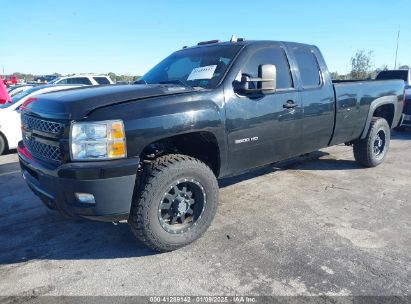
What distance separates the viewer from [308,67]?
474 cm

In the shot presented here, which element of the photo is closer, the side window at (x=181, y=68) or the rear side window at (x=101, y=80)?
the side window at (x=181, y=68)

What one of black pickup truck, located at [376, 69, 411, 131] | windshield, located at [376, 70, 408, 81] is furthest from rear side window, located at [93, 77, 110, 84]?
windshield, located at [376, 70, 408, 81]

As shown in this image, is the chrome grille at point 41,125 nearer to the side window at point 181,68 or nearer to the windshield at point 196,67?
the windshield at point 196,67

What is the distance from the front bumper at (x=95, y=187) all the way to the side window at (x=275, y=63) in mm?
1813

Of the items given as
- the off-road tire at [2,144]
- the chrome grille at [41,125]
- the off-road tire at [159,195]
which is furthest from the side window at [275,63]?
the off-road tire at [2,144]

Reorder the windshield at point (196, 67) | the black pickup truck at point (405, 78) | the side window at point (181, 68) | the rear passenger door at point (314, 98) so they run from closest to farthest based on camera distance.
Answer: the windshield at point (196, 67) < the side window at point (181, 68) < the rear passenger door at point (314, 98) < the black pickup truck at point (405, 78)

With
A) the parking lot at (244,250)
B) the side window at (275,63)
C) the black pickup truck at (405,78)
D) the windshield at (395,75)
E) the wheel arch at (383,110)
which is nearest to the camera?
the parking lot at (244,250)

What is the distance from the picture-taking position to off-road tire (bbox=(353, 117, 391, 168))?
231 inches

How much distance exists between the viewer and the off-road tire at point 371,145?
5.86 metres

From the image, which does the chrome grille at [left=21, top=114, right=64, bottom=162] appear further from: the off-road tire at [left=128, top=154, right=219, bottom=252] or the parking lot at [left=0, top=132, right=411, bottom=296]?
the parking lot at [left=0, top=132, right=411, bottom=296]

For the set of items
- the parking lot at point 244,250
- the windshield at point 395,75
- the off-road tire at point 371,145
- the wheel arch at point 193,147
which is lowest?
the parking lot at point 244,250

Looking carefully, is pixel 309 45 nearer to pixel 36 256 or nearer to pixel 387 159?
pixel 387 159

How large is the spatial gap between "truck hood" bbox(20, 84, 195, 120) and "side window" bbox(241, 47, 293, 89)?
0.90 meters

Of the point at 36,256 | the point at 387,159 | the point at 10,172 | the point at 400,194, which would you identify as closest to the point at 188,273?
the point at 36,256
